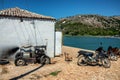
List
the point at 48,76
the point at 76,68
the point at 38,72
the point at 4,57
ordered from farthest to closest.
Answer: the point at 4,57 < the point at 76,68 < the point at 38,72 < the point at 48,76

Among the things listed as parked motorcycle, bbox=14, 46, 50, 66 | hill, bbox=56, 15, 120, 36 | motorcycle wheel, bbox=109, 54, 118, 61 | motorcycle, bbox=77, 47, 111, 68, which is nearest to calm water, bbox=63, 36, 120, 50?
motorcycle wheel, bbox=109, 54, 118, 61

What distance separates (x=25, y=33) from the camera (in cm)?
1559

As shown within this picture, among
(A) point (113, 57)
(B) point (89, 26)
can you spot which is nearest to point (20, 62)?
(A) point (113, 57)

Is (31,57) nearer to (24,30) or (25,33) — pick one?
(25,33)

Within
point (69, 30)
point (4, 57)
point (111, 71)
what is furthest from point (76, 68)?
point (69, 30)

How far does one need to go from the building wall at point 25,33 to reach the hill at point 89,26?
115632 mm

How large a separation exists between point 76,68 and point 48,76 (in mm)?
2913

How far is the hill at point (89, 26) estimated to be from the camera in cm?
14700

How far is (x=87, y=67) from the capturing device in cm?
1275

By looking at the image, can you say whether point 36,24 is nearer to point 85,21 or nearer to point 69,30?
point 69,30

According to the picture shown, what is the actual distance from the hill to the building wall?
11563 centimetres

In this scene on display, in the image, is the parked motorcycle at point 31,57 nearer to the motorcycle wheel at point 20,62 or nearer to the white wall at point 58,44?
the motorcycle wheel at point 20,62

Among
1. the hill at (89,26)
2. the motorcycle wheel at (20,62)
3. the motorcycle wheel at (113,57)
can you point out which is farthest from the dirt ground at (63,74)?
the hill at (89,26)

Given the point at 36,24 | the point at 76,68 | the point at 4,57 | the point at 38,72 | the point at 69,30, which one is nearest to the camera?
the point at 38,72
